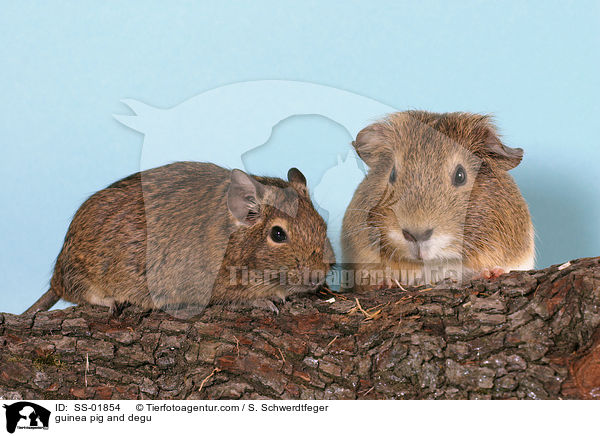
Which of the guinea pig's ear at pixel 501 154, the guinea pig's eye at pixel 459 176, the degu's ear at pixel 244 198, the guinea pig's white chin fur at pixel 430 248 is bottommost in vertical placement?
the guinea pig's white chin fur at pixel 430 248

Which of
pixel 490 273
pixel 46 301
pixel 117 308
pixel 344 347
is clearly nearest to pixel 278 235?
pixel 344 347

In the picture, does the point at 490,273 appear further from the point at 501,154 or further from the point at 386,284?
the point at 501,154

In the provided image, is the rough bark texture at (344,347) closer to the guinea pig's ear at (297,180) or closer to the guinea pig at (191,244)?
the guinea pig at (191,244)

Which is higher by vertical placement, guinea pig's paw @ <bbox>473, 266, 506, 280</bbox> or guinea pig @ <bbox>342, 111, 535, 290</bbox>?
guinea pig @ <bbox>342, 111, 535, 290</bbox>

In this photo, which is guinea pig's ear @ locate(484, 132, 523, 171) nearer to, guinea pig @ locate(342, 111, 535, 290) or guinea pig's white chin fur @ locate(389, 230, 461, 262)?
guinea pig @ locate(342, 111, 535, 290)

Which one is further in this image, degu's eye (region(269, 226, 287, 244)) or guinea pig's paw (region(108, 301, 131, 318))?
guinea pig's paw (region(108, 301, 131, 318))

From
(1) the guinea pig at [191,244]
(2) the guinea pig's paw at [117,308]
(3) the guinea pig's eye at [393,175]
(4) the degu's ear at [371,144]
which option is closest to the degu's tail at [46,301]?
(1) the guinea pig at [191,244]

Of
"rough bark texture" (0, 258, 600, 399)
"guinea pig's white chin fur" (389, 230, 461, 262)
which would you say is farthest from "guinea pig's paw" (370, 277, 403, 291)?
"guinea pig's white chin fur" (389, 230, 461, 262)
